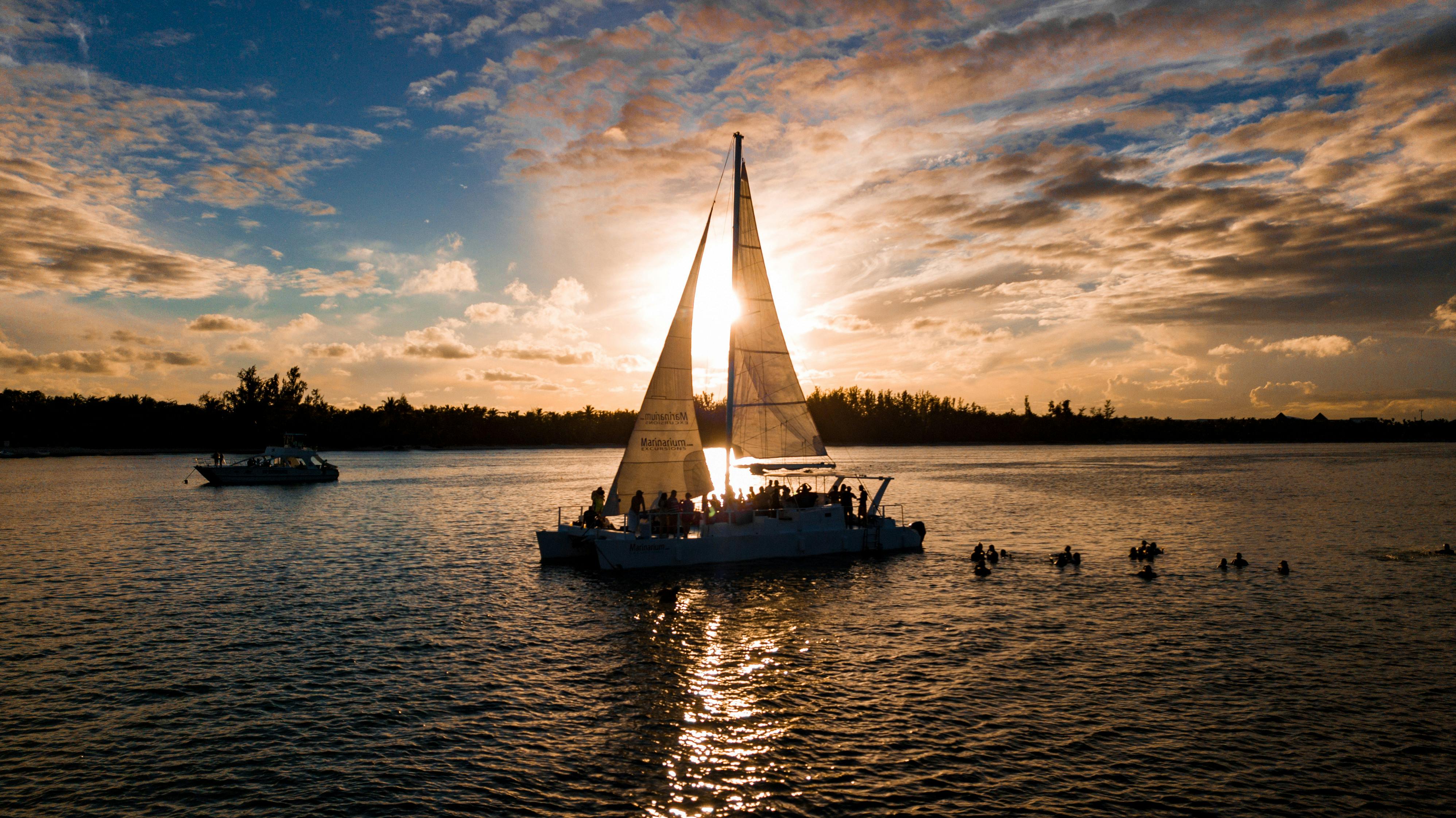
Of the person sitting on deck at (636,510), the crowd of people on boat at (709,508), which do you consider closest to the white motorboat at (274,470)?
the crowd of people on boat at (709,508)

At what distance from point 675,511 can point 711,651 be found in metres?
12.5

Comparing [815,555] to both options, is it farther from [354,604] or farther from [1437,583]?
[1437,583]

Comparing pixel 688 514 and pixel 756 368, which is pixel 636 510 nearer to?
→ pixel 688 514

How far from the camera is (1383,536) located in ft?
157

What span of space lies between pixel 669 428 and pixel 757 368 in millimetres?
5333

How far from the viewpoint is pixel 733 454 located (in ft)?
120

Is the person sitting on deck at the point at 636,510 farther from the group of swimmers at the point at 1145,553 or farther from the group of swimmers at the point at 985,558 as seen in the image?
the group of swimmers at the point at 1145,553

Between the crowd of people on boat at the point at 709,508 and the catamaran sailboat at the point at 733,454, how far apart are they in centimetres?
9

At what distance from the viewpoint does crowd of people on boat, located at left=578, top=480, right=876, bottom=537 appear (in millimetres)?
35281

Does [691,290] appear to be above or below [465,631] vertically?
above

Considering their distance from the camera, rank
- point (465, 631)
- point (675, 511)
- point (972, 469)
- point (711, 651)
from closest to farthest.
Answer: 1. point (711, 651)
2. point (465, 631)
3. point (675, 511)
4. point (972, 469)

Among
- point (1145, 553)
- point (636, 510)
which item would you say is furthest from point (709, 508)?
point (1145, 553)

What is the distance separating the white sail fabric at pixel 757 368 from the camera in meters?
36.1

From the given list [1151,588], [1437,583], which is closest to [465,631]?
[1151,588]
